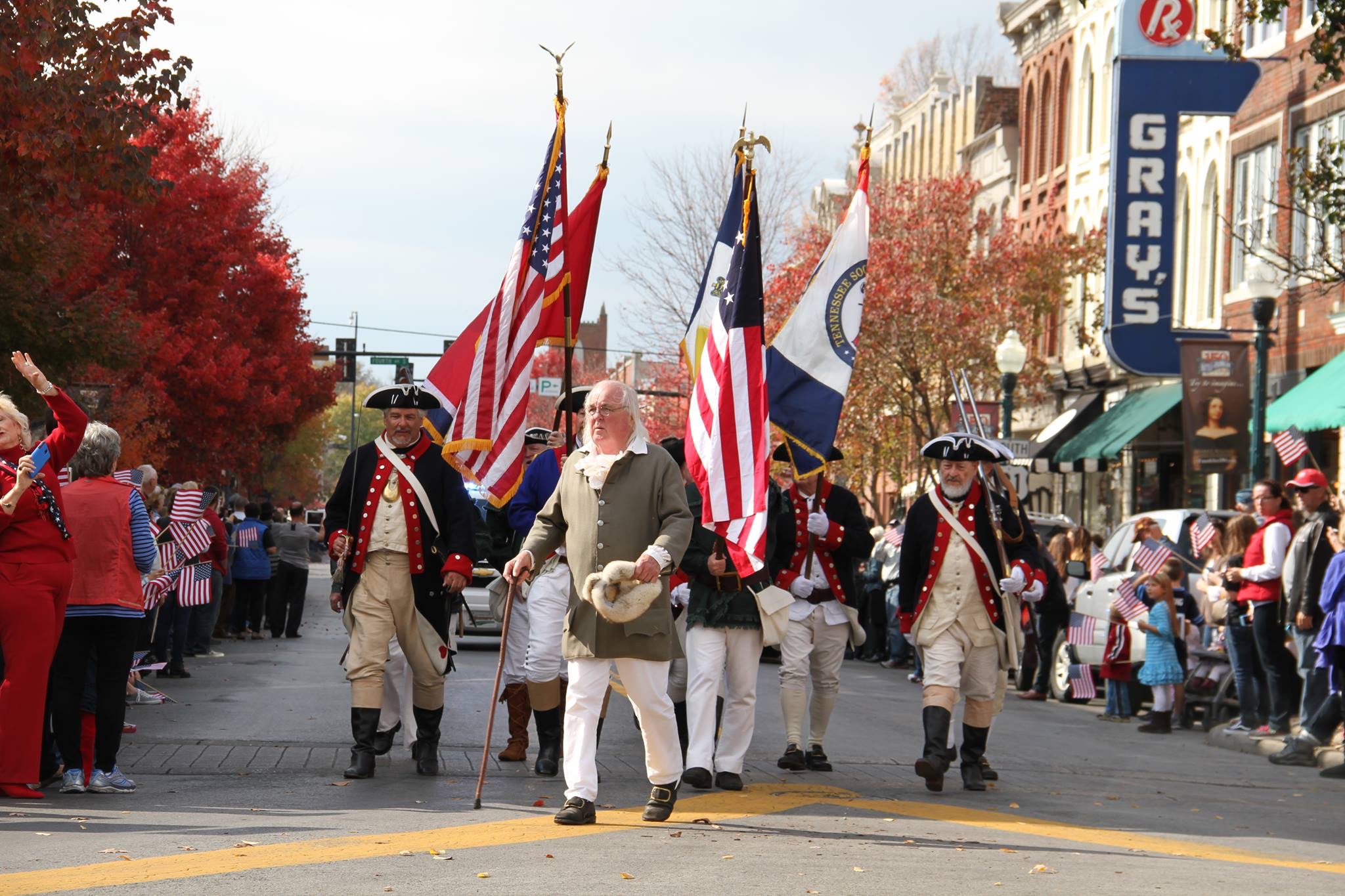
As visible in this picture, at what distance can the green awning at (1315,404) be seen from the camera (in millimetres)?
22750

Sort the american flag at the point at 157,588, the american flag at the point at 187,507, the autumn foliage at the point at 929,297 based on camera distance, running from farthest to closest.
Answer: the autumn foliage at the point at 929,297
the american flag at the point at 187,507
the american flag at the point at 157,588

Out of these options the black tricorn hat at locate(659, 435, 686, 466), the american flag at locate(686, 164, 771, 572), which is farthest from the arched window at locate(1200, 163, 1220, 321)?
the american flag at locate(686, 164, 771, 572)

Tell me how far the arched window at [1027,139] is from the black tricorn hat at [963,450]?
33.0m

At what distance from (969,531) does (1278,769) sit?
3862 mm

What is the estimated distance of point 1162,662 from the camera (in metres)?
16.2

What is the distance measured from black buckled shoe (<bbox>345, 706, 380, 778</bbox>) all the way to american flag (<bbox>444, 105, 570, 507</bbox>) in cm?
177

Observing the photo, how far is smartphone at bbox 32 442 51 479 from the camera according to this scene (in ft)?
30.0

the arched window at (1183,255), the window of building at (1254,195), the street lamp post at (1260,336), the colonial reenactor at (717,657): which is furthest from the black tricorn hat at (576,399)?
the arched window at (1183,255)

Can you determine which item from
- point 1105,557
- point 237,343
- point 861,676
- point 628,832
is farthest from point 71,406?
point 237,343

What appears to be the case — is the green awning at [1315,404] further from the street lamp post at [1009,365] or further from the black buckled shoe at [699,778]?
the black buckled shoe at [699,778]

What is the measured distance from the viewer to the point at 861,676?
21875 millimetres

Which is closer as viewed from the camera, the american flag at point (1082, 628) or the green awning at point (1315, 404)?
the american flag at point (1082, 628)

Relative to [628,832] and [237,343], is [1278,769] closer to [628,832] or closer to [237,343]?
[628,832]

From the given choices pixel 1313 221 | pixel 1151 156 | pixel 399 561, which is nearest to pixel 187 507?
pixel 399 561
